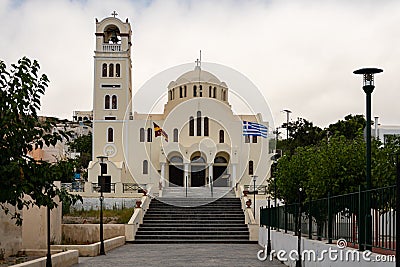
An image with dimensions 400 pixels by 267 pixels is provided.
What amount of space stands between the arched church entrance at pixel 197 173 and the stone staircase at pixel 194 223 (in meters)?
15.5

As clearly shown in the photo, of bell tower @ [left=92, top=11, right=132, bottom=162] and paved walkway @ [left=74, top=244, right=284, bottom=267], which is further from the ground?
bell tower @ [left=92, top=11, right=132, bottom=162]

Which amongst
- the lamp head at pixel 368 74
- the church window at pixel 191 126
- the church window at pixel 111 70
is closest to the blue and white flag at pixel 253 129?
the church window at pixel 191 126

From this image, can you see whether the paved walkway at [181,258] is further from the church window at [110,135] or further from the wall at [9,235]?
the church window at [110,135]

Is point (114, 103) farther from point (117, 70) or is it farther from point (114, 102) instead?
point (117, 70)

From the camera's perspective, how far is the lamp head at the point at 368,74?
11258mm

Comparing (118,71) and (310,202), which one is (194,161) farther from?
(310,202)

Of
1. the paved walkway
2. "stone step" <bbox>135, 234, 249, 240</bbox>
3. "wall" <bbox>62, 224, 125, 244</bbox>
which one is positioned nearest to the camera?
the paved walkway

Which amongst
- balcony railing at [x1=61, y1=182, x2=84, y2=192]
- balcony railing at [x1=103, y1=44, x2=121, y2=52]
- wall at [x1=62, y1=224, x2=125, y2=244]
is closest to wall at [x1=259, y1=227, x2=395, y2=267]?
wall at [x1=62, y1=224, x2=125, y2=244]

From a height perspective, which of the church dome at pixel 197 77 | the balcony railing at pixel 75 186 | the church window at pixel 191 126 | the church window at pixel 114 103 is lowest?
the balcony railing at pixel 75 186

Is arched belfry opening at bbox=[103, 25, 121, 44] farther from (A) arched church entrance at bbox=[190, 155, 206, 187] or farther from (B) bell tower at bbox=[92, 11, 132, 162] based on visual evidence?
(A) arched church entrance at bbox=[190, 155, 206, 187]

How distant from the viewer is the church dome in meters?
58.8

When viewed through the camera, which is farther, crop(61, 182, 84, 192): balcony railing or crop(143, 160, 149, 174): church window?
crop(143, 160, 149, 174): church window

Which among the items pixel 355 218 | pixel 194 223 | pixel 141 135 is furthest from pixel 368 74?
pixel 141 135

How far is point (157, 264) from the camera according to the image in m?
18.4
